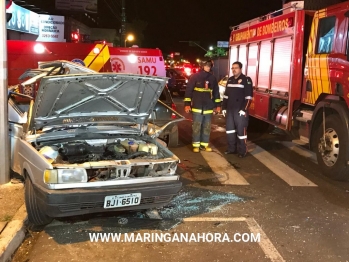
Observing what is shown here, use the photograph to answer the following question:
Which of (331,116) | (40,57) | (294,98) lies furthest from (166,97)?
(40,57)

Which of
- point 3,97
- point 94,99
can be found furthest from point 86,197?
point 3,97

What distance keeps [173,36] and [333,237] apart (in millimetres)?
70098

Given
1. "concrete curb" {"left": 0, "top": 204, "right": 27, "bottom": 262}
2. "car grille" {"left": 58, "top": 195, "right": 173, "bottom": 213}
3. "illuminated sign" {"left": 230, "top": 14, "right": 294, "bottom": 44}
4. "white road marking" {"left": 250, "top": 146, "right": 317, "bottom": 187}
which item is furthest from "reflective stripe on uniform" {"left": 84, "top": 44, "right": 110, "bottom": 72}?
"car grille" {"left": 58, "top": 195, "right": 173, "bottom": 213}

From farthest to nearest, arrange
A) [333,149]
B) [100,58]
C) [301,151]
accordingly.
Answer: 1. [100,58]
2. [301,151]
3. [333,149]

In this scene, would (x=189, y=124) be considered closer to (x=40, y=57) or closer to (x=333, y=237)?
(x=40, y=57)

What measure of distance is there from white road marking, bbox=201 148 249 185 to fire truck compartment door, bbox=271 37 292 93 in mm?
1822

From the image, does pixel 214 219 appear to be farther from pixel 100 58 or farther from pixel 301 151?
pixel 100 58

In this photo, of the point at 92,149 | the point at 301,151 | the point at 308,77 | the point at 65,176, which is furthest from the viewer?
the point at 301,151

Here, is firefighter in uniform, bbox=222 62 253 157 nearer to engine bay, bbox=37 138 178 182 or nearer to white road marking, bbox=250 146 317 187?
white road marking, bbox=250 146 317 187

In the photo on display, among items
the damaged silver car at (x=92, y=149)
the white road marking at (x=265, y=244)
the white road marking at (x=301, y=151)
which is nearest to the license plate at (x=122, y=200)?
the damaged silver car at (x=92, y=149)

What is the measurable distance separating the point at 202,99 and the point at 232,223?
12.5 ft

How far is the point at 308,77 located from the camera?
7.39 m

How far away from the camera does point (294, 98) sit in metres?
7.77

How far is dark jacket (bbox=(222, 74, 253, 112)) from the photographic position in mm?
7930
